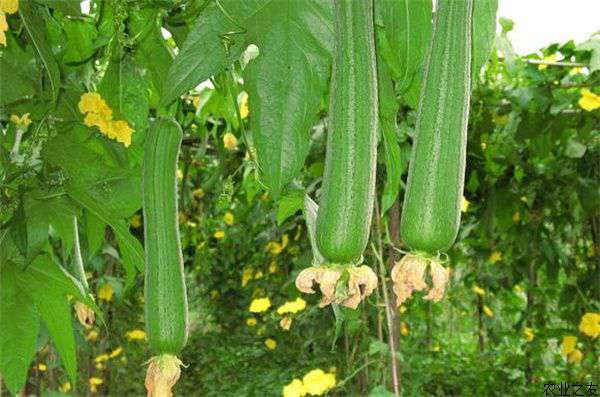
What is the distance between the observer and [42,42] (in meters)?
1.05

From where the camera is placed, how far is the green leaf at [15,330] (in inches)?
40.6

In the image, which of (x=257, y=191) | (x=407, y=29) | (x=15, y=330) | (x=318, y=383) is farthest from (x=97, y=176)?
(x=257, y=191)

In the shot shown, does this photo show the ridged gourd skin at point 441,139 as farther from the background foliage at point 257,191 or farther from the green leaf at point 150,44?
the green leaf at point 150,44

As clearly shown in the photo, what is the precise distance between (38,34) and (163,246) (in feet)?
1.38

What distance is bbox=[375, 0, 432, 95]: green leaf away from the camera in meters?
0.70

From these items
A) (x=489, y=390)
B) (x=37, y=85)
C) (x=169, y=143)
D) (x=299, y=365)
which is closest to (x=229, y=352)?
(x=299, y=365)

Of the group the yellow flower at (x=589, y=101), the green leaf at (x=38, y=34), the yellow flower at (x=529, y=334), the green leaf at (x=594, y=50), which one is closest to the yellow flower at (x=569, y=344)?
the yellow flower at (x=529, y=334)

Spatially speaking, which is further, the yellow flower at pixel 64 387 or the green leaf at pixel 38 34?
the yellow flower at pixel 64 387

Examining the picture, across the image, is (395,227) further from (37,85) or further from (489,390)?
(489,390)

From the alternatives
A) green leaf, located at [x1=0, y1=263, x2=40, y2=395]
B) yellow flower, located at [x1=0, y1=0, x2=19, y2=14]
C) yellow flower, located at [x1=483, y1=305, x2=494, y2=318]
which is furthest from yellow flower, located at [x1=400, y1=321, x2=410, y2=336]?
yellow flower, located at [x1=0, y1=0, x2=19, y2=14]

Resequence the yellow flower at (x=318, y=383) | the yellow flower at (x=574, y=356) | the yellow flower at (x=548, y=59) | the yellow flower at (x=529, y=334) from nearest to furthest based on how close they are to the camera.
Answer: the yellow flower at (x=318, y=383) → the yellow flower at (x=548, y=59) → the yellow flower at (x=574, y=356) → the yellow flower at (x=529, y=334)

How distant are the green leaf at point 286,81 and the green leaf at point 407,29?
0.06 m

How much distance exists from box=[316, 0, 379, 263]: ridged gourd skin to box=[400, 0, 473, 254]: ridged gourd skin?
0.04 meters

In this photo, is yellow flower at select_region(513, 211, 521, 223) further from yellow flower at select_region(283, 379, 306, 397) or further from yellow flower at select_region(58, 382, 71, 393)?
yellow flower at select_region(58, 382, 71, 393)
